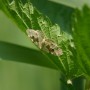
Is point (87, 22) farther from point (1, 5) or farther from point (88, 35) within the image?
point (1, 5)

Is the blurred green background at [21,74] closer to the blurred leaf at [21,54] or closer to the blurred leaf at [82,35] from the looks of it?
the blurred leaf at [21,54]

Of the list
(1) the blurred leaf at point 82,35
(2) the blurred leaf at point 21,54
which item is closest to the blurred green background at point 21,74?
(2) the blurred leaf at point 21,54

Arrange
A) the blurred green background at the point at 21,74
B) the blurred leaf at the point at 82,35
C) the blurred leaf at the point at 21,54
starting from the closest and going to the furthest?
the blurred leaf at the point at 82,35 < the blurred leaf at the point at 21,54 < the blurred green background at the point at 21,74

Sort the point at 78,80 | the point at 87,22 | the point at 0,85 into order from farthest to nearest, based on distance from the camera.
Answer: the point at 0,85 < the point at 78,80 < the point at 87,22

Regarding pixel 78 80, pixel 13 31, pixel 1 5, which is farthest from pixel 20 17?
pixel 13 31

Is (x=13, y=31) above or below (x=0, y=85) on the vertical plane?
above

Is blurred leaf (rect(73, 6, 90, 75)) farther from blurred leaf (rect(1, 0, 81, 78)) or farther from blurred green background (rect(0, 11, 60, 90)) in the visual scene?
blurred green background (rect(0, 11, 60, 90))

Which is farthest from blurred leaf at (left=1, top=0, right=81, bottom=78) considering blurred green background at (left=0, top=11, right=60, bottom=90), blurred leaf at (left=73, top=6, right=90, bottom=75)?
blurred green background at (left=0, top=11, right=60, bottom=90)
